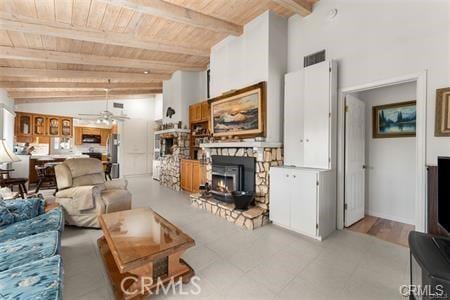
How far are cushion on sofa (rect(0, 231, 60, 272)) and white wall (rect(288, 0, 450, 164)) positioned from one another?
12.3ft

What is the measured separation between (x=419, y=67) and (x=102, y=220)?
3.94 metres

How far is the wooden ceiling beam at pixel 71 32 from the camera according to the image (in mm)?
3002

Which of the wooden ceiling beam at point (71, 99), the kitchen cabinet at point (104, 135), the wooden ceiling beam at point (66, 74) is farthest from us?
the kitchen cabinet at point (104, 135)

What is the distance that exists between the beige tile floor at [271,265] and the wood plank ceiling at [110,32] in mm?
3105

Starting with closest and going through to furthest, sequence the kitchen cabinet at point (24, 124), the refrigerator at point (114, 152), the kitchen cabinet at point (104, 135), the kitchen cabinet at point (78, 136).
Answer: the kitchen cabinet at point (24, 124)
the kitchen cabinet at point (78, 136)
the refrigerator at point (114, 152)
the kitchen cabinet at point (104, 135)

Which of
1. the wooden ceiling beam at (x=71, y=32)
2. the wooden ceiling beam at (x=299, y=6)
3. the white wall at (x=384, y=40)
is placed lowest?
the white wall at (x=384, y=40)

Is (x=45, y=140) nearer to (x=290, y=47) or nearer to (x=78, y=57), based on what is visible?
(x=78, y=57)

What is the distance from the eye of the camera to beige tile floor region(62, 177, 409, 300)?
1.82 m

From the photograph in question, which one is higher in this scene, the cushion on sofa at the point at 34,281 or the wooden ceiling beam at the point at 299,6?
the wooden ceiling beam at the point at 299,6

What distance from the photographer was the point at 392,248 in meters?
2.58

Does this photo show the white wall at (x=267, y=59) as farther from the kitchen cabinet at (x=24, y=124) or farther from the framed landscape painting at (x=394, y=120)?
the kitchen cabinet at (x=24, y=124)

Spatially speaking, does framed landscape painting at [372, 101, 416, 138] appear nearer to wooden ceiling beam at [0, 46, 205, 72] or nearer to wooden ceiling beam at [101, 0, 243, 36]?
wooden ceiling beam at [101, 0, 243, 36]

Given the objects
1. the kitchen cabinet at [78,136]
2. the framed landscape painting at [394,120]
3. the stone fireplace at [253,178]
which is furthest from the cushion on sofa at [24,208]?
the kitchen cabinet at [78,136]

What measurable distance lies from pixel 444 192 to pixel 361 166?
1.85 meters
